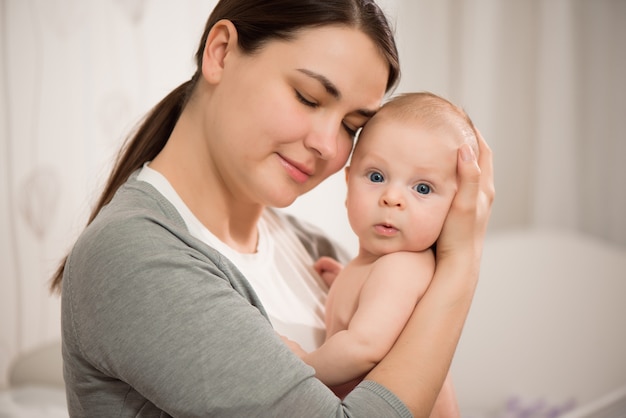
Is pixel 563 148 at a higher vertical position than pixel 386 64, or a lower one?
lower

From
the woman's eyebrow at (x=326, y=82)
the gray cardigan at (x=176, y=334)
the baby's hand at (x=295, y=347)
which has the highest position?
the woman's eyebrow at (x=326, y=82)

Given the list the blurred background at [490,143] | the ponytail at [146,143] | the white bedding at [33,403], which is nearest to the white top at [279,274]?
the ponytail at [146,143]

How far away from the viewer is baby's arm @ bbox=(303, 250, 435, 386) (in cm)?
109

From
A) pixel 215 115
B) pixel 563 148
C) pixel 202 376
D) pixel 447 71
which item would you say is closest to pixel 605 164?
pixel 563 148

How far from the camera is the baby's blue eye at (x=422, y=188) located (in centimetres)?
123

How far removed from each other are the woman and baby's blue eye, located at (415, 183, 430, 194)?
0.06 meters

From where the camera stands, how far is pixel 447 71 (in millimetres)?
3027

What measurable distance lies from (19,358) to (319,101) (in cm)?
162

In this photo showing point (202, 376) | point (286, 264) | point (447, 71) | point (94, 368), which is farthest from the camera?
point (447, 71)

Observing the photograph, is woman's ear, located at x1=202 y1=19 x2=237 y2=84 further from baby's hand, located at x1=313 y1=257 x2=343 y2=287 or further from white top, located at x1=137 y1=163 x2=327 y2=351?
baby's hand, located at x1=313 y1=257 x2=343 y2=287

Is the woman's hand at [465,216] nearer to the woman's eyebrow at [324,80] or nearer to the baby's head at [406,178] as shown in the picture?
the baby's head at [406,178]

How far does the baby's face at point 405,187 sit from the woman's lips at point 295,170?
0.11 meters

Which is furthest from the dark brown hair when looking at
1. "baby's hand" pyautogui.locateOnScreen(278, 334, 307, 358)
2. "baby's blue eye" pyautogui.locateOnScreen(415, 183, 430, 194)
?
"baby's hand" pyautogui.locateOnScreen(278, 334, 307, 358)

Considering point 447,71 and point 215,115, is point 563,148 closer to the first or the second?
point 447,71
